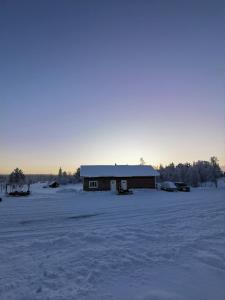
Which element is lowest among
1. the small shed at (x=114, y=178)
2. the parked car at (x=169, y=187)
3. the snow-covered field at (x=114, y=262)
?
the snow-covered field at (x=114, y=262)

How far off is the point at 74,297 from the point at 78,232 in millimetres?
6208

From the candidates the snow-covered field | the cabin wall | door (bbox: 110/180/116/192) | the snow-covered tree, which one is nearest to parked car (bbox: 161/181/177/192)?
the cabin wall

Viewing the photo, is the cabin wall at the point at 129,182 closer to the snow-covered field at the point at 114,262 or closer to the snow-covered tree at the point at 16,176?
the snow-covered field at the point at 114,262

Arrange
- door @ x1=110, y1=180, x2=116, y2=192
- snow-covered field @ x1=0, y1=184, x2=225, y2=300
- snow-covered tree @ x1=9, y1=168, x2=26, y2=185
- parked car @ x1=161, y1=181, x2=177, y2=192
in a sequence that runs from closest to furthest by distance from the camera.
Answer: snow-covered field @ x1=0, y1=184, x2=225, y2=300 → door @ x1=110, y1=180, x2=116, y2=192 → parked car @ x1=161, y1=181, x2=177, y2=192 → snow-covered tree @ x1=9, y1=168, x2=26, y2=185

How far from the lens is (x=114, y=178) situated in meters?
42.0

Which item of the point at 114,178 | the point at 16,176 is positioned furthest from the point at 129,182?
the point at 16,176

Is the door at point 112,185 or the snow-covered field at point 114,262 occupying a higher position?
the door at point 112,185

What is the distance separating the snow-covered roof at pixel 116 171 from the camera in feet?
138

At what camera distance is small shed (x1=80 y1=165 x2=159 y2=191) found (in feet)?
135

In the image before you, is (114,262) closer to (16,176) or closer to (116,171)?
(116,171)

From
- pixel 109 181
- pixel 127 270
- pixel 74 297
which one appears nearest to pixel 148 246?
pixel 127 270

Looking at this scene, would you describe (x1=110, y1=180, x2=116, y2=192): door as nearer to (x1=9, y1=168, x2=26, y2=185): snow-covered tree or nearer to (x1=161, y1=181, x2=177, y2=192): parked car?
(x1=161, y1=181, x2=177, y2=192): parked car

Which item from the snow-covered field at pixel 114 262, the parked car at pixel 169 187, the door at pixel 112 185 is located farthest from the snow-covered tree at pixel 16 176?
the snow-covered field at pixel 114 262

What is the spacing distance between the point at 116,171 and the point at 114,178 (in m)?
2.11
